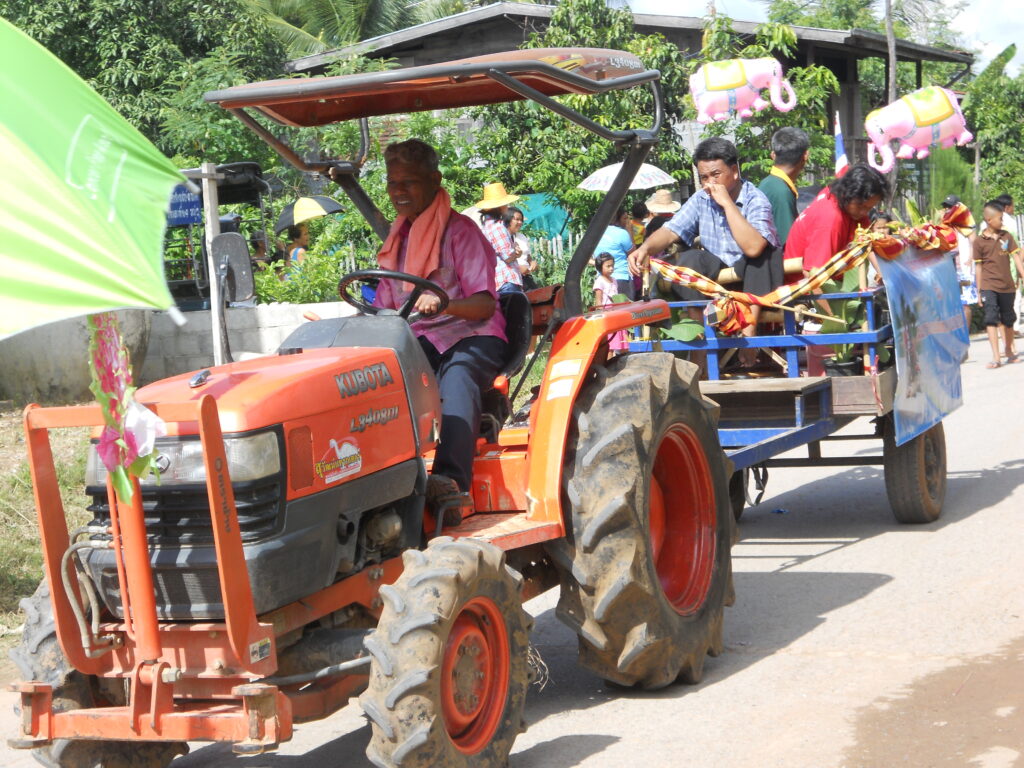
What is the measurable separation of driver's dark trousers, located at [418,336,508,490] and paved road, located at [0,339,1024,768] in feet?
3.40

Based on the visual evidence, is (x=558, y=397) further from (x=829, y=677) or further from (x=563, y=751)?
(x=829, y=677)

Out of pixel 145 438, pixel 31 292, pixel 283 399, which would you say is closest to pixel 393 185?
pixel 283 399

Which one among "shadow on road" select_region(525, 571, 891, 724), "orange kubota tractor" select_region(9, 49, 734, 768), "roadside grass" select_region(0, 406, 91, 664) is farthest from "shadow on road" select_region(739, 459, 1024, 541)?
"roadside grass" select_region(0, 406, 91, 664)

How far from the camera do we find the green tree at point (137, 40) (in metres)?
19.7

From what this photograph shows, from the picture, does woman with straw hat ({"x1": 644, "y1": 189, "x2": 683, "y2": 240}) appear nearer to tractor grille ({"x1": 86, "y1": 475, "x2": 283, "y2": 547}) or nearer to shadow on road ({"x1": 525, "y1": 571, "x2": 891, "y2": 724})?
shadow on road ({"x1": 525, "y1": 571, "x2": 891, "y2": 724})

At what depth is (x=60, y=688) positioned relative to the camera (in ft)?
14.0

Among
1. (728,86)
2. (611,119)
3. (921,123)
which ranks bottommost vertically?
(921,123)

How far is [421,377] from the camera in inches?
194

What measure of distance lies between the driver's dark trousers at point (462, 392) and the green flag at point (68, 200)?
2185mm

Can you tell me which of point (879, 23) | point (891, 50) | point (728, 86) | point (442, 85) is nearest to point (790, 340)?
point (442, 85)

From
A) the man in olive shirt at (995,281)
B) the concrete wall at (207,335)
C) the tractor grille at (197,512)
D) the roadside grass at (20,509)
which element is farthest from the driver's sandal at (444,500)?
the man in olive shirt at (995,281)

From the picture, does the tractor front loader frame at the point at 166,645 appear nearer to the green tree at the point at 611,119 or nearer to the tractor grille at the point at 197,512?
the tractor grille at the point at 197,512

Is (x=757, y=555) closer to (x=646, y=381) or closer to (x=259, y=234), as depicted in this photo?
(x=646, y=381)

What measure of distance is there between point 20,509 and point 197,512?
17.4 ft
